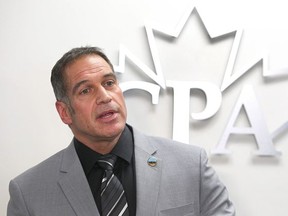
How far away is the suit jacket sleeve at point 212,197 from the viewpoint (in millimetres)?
1536

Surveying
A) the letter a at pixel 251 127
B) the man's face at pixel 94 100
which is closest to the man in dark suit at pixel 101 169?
the man's face at pixel 94 100

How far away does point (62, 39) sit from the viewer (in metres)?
1.92

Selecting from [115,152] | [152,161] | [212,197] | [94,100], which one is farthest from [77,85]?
[212,197]

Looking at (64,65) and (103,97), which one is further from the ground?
(64,65)

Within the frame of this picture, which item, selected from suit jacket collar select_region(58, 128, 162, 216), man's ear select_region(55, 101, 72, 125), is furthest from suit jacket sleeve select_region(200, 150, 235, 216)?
man's ear select_region(55, 101, 72, 125)

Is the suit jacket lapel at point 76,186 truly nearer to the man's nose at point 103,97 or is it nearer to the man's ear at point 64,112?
the man's ear at point 64,112

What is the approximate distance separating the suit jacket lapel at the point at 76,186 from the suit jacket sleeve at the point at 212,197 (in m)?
0.40

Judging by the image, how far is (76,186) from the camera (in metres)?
1.50

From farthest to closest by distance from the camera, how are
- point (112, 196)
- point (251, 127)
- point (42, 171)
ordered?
point (251, 127)
point (42, 171)
point (112, 196)

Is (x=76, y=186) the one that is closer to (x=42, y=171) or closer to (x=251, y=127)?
(x=42, y=171)

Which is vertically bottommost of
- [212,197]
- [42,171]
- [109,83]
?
[212,197]

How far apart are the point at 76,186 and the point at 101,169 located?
0.11m

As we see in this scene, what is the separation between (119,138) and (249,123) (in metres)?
0.56

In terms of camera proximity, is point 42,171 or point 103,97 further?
point 42,171
